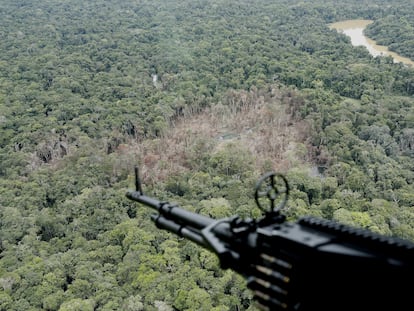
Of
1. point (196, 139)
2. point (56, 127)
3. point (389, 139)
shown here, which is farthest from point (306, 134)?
point (56, 127)

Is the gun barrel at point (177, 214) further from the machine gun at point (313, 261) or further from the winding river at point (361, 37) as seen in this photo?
the winding river at point (361, 37)

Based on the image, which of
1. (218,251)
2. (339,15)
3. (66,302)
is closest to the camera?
(218,251)

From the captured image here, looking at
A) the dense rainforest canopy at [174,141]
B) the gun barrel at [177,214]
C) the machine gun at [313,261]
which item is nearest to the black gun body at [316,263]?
the machine gun at [313,261]

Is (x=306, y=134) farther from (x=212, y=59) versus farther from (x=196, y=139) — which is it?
(x=212, y=59)

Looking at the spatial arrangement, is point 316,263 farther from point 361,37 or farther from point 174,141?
point 361,37

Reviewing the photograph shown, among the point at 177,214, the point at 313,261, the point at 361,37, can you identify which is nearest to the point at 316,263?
the point at 313,261

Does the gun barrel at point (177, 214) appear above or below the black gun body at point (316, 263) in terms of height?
below

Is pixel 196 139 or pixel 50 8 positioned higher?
pixel 50 8

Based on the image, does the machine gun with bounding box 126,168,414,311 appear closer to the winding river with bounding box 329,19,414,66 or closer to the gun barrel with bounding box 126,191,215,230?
the gun barrel with bounding box 126,191,215,230
